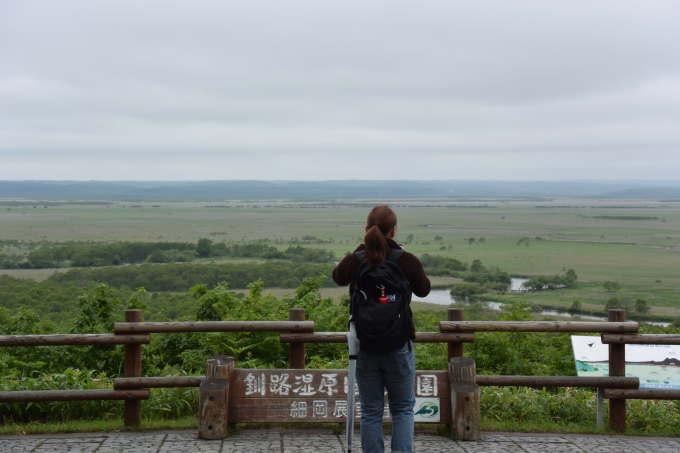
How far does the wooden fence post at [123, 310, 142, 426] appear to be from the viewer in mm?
6191

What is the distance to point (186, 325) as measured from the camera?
20.4ft

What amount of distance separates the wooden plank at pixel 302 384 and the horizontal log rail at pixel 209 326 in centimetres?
43

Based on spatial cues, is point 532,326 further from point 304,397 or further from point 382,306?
point 382,306

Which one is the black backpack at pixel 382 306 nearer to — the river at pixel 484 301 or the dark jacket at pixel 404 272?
the dark jacket at pixel 404 272

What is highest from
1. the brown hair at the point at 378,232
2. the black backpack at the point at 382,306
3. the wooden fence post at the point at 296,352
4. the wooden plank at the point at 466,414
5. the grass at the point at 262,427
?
the brown hair at the point at 378,232

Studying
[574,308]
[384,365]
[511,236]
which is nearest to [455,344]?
[384,365]

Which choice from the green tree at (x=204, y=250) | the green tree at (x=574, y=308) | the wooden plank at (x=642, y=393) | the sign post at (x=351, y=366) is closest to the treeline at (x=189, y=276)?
the green tree at (x=574, y=308)

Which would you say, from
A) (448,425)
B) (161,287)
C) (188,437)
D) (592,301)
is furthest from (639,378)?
(592,301)

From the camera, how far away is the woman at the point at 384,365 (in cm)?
449

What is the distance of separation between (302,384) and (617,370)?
3218 millimetres

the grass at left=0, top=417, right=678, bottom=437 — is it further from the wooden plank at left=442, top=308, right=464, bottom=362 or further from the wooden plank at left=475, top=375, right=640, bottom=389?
the wooden plank at left=442, top=308, right=464, bottom=362

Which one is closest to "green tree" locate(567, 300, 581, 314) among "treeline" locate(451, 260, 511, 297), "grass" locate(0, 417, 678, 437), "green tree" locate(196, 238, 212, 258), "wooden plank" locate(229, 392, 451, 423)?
"treeline" locate(451, 260, 511, 297)

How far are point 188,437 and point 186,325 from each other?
107cm

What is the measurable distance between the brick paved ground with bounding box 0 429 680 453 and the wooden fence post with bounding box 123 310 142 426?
236 mm
